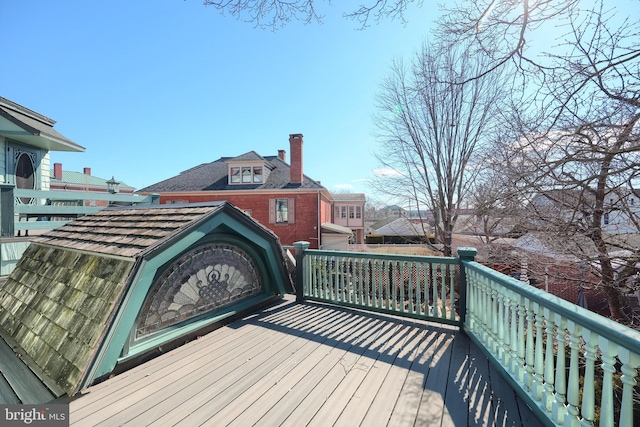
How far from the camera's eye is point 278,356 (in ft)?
8.79

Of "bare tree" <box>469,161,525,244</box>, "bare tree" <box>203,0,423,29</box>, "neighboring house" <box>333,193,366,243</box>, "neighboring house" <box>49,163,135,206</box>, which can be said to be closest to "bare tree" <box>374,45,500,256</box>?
"bare tree" <box>469,161,525,244</box>

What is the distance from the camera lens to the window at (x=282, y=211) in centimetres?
1766

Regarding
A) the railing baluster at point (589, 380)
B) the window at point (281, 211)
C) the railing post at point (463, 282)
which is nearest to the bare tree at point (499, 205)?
the railing post at point (463, 282)

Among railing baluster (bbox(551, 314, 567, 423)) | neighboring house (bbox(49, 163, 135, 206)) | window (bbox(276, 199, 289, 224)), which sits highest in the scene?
neighboring house (bbox(49, 163, 135, 206))

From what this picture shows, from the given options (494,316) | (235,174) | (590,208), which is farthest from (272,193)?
(494,316)

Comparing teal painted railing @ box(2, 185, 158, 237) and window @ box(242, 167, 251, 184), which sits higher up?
window @ box(242, 167, 251, 184)

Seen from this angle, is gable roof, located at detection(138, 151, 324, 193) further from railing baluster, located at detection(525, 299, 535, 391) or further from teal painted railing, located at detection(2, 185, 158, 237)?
railing baluster, located at detection(525, 299, 535, 391)

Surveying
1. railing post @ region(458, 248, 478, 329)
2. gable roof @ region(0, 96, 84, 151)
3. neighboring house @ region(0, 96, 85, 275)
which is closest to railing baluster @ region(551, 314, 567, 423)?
railing post @ region(458, 248, 478, 329)

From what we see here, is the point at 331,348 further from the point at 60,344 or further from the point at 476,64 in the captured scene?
the point at 476,64

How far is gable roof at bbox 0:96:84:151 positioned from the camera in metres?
6.09

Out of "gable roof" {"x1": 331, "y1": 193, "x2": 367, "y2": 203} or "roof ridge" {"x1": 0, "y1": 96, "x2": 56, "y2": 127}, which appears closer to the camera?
"roof ridge" {"x1": 0, "y1": 96, "x2": 56, "y2": 127}

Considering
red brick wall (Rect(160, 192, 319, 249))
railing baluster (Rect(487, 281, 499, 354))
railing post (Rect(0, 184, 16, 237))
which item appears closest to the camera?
railing baluster (Rect(487, 281, 499, 354))

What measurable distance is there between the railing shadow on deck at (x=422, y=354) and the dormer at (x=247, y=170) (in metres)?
15.1

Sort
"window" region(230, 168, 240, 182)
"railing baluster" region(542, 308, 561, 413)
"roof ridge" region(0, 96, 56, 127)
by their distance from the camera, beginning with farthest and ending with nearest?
"window" region(230, 168, 240, 182)
"roof ridge" region(0, 96, 56, 127)
"railing baluster" region(542, 308, 561, 413)
